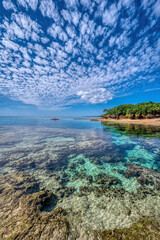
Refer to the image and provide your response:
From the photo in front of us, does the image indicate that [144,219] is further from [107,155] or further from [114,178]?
[107,155]

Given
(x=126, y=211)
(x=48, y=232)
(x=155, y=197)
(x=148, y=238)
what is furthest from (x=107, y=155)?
(x=48, y=232)

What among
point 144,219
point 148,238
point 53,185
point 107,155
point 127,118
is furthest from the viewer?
point 127,118

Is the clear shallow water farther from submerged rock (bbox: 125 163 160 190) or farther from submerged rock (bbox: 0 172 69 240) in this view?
submerged rock (bbox: 0 172 69 240)

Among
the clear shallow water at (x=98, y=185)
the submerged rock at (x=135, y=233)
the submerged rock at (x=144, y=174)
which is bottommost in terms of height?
the submerged rock at (x=144, y=174)

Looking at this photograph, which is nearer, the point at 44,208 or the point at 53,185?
the point at 44,208

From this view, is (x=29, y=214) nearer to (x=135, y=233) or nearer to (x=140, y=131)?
(x=135, y=233)

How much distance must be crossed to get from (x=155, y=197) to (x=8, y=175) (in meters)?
9.78

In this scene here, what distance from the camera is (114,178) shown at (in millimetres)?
6891

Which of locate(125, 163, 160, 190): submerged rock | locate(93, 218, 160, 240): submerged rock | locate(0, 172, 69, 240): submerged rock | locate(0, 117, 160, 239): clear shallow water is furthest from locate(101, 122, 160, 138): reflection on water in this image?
locate(0, 172, 69, 240): submerged rock

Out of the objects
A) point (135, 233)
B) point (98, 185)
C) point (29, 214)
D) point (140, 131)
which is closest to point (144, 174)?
point (98, 185)

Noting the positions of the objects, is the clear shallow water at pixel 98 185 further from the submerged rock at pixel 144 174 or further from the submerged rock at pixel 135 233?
the submerged rock at pixel 135 233

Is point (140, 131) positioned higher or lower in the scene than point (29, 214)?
lower

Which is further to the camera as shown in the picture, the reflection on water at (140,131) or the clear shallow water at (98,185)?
the reflection on water at (140,131)

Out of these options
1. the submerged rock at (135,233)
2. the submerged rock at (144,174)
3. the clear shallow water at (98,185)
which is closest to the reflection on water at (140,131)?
the clear shallow water at (98,185)
